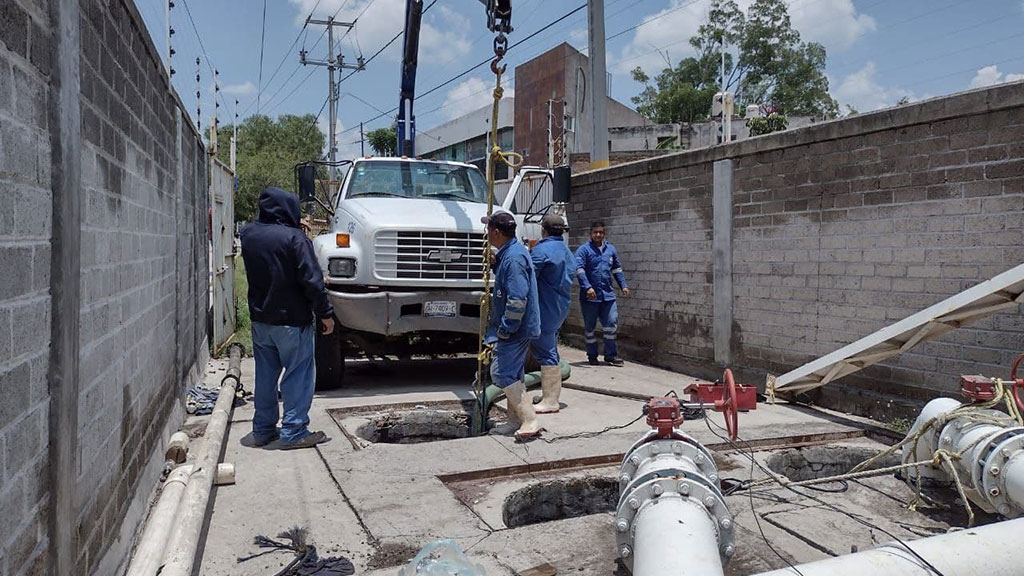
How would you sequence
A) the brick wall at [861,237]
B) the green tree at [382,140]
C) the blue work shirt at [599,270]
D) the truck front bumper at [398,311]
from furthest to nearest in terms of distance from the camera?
the green tree at [382,140] < the blue work shirt at [599,270] < the truck front bumper at [398,311] < the brick wall at [861,237]

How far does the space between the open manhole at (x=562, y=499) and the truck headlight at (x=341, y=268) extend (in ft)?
10.4

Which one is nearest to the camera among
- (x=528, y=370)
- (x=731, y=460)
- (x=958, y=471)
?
(x=958, y=471)

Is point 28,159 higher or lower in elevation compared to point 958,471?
higher

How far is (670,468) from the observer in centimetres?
296

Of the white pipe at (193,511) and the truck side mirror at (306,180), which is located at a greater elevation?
the truck side mirror at (306,180)

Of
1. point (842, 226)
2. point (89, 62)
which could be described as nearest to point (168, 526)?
point (89, 62)

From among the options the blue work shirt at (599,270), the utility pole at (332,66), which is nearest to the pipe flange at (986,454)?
the blue work shirt at (599,270)

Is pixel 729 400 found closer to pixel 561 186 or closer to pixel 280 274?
pixel 280 274

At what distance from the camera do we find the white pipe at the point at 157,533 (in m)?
2.78

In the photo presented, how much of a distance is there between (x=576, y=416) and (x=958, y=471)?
3.00 meters

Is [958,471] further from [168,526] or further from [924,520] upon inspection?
[168,526]

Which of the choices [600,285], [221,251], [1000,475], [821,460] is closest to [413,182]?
[600,285]

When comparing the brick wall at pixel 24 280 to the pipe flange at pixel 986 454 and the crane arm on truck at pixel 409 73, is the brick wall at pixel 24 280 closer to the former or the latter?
the pipe flange at pixel 986 454

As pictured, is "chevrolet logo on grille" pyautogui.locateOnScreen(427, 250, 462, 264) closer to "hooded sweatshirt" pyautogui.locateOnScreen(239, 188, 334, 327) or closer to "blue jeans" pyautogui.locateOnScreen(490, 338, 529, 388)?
"blue jeans" pyautogui.locateOnScreen(490, 338, 529, 388)
